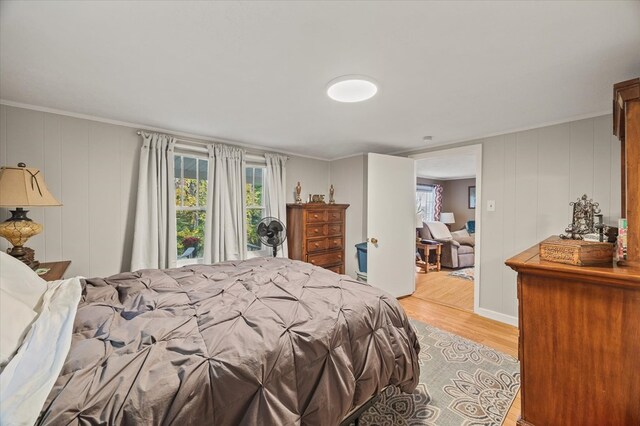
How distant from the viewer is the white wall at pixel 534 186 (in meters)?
2.32

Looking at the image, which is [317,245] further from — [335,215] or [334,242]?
[335,215]

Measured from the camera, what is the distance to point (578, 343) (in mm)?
1288

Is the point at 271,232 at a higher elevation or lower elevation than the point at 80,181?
lower

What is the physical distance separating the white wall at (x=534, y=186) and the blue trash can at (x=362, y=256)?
1.44m

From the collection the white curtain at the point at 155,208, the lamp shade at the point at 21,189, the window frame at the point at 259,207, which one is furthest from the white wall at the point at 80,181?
the window frame at the point at 259,207

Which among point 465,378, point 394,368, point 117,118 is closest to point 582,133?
point 465,378

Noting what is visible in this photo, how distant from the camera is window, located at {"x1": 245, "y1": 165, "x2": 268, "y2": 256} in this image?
365cm

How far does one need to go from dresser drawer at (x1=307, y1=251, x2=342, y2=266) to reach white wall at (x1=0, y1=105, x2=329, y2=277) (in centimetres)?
215

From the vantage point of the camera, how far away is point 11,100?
212 cm

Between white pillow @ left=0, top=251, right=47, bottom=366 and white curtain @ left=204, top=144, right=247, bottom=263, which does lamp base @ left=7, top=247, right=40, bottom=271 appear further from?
white curtain @ left=204, top=144, right=247, bottom=263

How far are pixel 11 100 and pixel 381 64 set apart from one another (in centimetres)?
291

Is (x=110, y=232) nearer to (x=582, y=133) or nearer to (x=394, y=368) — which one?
(x=394, y=368)

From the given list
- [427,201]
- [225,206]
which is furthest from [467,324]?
[427,201]

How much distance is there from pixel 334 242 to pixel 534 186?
251cm
